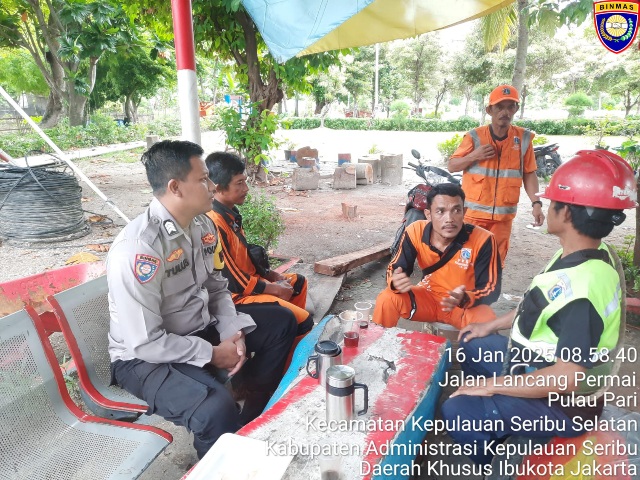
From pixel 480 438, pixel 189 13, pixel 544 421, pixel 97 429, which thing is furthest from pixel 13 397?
pixel 189 13

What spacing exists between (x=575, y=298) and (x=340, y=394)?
1042 millimetres

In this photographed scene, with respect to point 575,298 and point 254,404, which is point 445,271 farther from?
point 254,404

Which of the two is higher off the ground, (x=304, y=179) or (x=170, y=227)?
(x=170, y=227)

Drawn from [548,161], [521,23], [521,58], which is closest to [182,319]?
[521,58]

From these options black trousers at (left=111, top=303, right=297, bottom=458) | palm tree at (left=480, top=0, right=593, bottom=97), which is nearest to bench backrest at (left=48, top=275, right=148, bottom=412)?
black trousers at (left=111, top=303, right=297, bottom=458)

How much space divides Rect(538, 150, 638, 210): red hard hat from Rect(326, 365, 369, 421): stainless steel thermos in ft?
4.05

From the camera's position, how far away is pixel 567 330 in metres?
1.80

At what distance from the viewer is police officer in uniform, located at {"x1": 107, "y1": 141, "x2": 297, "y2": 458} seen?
2.08 meters

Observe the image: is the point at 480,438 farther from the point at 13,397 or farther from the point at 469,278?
the point at 13,397

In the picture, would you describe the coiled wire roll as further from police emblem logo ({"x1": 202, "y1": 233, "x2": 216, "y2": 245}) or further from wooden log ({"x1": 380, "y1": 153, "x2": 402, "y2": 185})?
wooden log ({"x1": 380, "y1": 153, "x2": 402, "y2": 185})

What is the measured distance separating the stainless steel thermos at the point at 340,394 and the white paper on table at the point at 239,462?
0.86 ft

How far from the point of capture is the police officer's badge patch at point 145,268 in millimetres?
2104

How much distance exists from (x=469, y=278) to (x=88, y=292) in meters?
2.55

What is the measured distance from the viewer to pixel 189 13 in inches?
130
